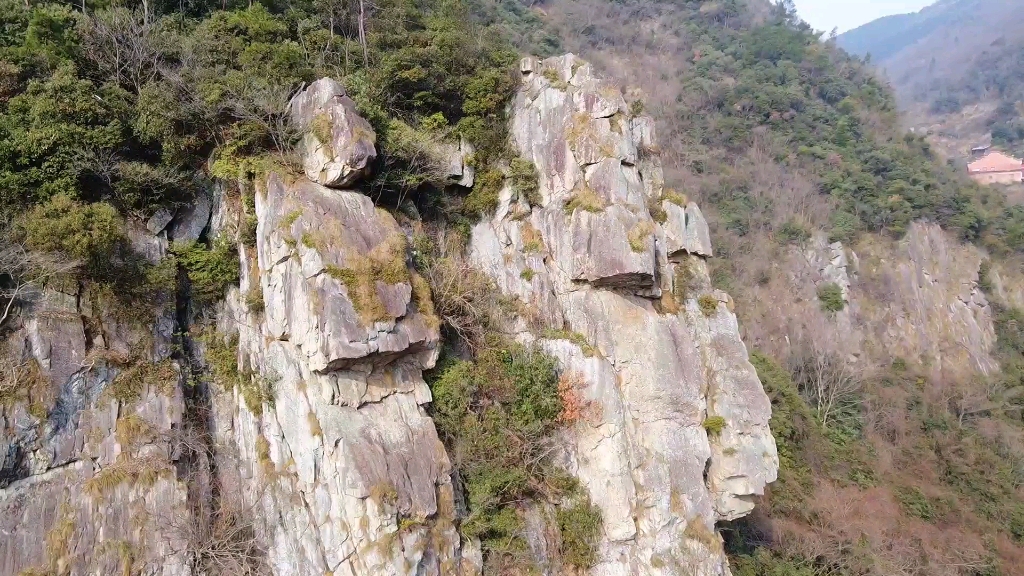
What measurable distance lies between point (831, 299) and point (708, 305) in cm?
2911

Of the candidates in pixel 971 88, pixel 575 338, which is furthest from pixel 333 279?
pixel 971 88

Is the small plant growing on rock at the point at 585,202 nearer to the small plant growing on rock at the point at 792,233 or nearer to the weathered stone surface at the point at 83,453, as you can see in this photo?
the weathered stone surface at the point at 83,453

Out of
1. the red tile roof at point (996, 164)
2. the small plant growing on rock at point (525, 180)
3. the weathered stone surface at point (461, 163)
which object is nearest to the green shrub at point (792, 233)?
the small plant growing on rock at point (525, 180)

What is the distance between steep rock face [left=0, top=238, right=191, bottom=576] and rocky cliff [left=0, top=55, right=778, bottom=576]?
4cm

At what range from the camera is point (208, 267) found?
14.1m

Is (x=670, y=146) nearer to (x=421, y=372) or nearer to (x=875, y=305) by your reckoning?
(x=875, y=305)

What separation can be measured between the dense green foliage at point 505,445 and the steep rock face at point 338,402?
0.85m

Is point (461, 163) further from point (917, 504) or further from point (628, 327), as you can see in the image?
point (917, 504)

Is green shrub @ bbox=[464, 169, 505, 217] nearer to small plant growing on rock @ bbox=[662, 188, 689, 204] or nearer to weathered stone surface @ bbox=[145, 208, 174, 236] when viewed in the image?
small plant growing on rock @ bbox=[662, 188, 689, 204]

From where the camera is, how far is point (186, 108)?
45.3 feet

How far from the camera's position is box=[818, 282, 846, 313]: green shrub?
38.6 metres

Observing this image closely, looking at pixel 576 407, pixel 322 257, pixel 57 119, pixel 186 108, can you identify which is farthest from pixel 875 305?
pixel 57 119

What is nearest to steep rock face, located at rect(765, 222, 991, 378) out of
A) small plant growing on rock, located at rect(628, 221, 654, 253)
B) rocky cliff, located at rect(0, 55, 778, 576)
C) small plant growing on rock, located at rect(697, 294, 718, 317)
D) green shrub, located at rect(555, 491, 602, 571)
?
small plant growing on rock, located at rect(697, 294, 718, 317)

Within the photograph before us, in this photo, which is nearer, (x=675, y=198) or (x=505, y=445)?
(x=505, y=445)
